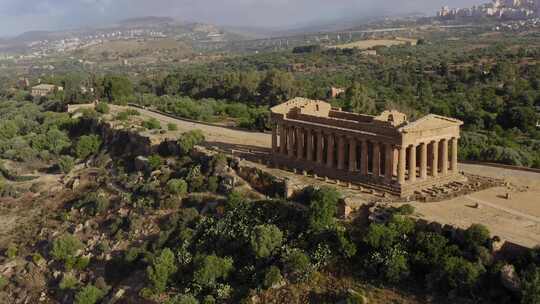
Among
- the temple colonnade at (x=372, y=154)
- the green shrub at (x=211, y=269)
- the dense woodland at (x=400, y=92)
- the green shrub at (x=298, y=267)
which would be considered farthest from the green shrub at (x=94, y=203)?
the green shrub at (x=298, y=267)

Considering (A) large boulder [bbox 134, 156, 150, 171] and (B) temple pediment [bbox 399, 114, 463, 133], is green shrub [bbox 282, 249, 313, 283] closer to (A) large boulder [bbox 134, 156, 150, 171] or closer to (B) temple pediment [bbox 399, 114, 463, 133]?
(B) temple pediment [bbox 399, 114, 463, 133]

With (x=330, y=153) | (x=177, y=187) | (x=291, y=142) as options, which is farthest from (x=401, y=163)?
(x=177, y=187)

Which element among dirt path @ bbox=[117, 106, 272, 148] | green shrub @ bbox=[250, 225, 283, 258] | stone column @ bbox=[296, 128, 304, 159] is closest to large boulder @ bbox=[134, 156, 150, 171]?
dirt path @ bbox=[117, 106, 272, 148]

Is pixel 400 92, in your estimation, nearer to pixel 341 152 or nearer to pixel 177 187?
pixel 341 152

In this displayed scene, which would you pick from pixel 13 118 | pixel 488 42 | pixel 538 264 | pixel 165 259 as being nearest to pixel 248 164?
pixel 165 259

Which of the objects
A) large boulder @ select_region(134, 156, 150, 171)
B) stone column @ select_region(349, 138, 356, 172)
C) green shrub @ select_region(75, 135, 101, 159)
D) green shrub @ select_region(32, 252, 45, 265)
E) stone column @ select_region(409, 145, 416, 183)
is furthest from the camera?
green shrub @ select_region(75, 135, 101, 159)

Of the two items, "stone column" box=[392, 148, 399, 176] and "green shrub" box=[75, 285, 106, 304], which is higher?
"stone column" box=[392, 148, 399, 176]

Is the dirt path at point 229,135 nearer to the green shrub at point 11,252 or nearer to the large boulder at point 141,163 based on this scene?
the large boulder at point 141,163
